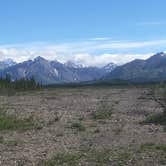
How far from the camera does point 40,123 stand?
1502 inches

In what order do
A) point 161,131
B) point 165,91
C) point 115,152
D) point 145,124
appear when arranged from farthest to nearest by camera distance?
point 165,91 < point 145,124 < point 161,131 < point 115,152

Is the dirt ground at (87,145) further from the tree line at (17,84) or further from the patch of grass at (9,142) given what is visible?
the tree line at (17,84)

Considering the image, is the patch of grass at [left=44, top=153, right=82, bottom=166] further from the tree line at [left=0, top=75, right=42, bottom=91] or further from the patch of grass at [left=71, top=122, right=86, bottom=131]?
the tree line at [left=0, top=75, right=42, bottom=91]

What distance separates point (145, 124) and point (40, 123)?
25.6 ft

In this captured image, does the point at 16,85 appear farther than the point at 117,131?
Yes

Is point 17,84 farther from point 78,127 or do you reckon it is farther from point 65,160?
point 65,160

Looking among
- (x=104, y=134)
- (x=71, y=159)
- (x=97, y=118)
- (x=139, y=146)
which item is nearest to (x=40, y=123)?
(x=97, y=118)

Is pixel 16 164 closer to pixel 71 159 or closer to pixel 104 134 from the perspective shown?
pixel 71 159

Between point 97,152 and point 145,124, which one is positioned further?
point 145,124

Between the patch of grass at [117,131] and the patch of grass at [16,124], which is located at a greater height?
the patch of grass at [16,124]

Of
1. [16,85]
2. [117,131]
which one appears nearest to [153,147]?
[117,131]

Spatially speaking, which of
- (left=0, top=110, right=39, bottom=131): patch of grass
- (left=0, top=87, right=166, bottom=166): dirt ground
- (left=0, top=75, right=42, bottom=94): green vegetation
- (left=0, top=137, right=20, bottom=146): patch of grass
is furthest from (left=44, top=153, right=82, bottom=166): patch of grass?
(left=0, top=75, right=42, bottom=94): green vegetation

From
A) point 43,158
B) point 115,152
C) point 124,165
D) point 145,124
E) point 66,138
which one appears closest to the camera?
point 124,165

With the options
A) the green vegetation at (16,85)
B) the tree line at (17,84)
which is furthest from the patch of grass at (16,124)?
the tree line at (17,84)
